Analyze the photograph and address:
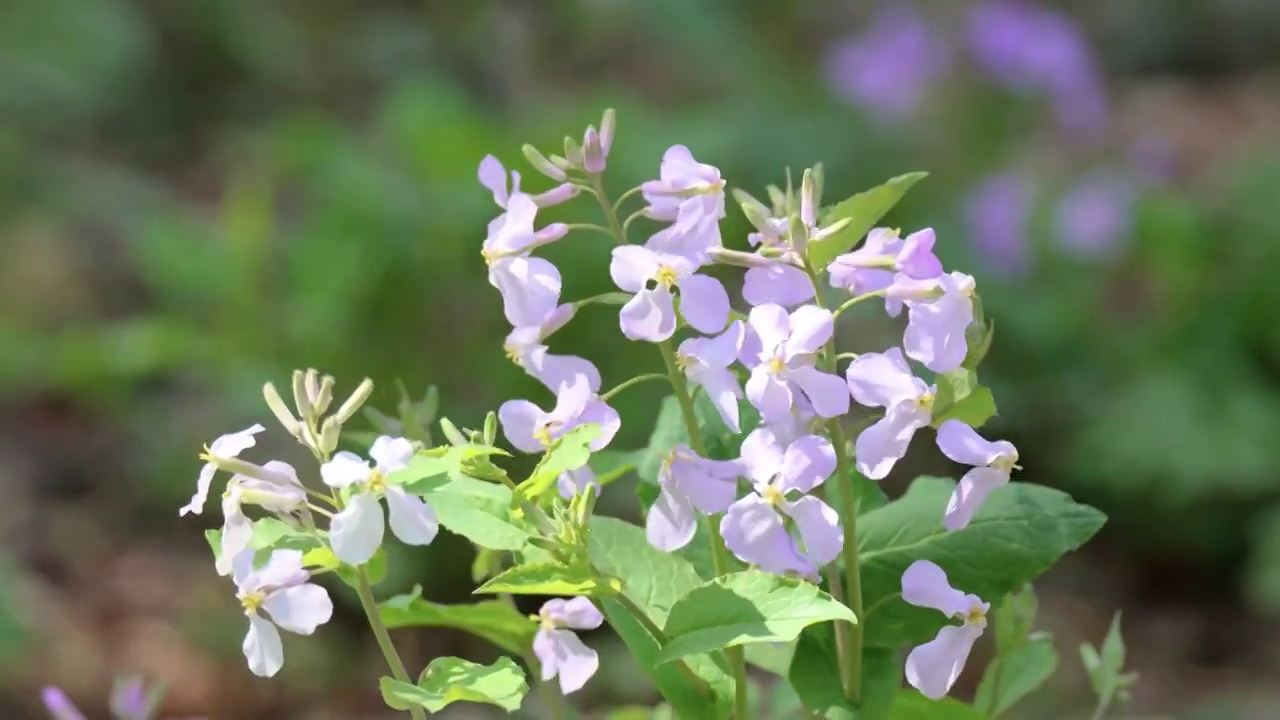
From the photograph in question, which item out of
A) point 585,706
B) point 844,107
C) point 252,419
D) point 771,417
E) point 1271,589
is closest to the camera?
point 771,417

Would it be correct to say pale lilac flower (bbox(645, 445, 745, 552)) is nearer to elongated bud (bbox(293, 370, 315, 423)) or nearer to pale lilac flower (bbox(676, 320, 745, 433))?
pale lilac flower (bbox(676, 320, 745, 433))

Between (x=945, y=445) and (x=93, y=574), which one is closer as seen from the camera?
(x=945, y=445)

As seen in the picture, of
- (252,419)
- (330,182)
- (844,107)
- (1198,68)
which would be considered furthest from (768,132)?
(1198,68)

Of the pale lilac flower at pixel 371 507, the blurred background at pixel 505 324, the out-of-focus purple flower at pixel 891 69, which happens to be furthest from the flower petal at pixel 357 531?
the out-of-focus purple flower at pixel 891 69

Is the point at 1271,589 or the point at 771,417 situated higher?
the point at 771,417

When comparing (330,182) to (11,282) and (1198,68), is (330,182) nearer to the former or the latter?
(11,282)
